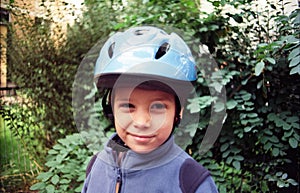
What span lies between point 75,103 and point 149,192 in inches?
17.0

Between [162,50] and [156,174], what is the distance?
0.37 meters

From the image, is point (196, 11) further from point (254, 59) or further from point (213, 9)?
point (254, 59)

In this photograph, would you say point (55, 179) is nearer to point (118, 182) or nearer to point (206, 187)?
point (118, 182)

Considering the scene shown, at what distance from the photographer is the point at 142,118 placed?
0.97m

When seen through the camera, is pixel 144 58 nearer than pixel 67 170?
Yes

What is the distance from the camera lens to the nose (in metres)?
0.97

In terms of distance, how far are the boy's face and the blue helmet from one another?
61 mm

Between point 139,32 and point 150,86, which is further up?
point 139,32

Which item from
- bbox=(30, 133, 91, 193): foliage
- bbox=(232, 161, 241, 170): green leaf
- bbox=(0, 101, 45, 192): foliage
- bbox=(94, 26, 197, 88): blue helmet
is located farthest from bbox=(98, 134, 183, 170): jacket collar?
bbox=(0, 101, 45, 192): foliage

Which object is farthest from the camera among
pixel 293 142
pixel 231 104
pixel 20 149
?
pixel 20 149

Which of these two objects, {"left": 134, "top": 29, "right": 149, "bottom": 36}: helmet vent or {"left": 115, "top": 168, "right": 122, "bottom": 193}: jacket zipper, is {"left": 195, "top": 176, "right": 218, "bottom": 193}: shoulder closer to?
{"left": 115, "top": 168, "right": 122, "bottom": 193}: jacket zipper

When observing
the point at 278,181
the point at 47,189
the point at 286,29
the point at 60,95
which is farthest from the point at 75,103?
the point at 60,95

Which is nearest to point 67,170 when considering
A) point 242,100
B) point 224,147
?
point 224,147

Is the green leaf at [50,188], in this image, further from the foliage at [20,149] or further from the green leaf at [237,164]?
the foliage at [20,149]
